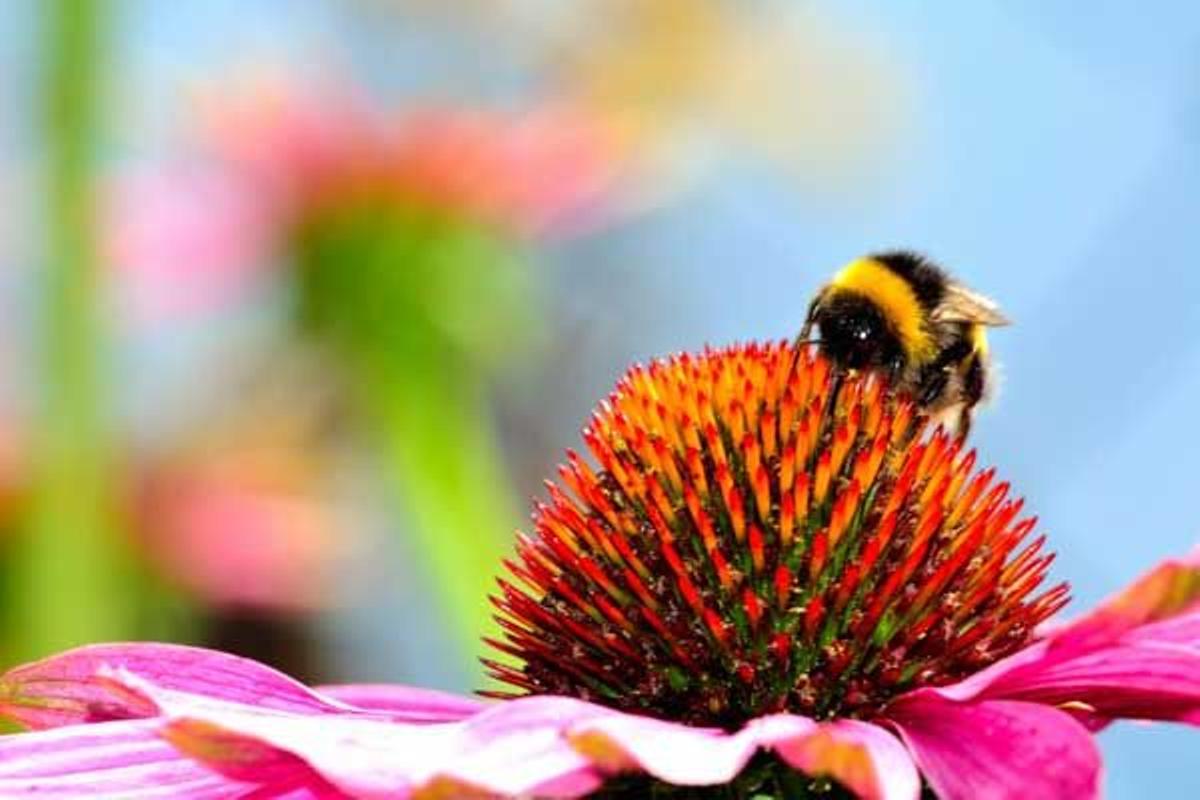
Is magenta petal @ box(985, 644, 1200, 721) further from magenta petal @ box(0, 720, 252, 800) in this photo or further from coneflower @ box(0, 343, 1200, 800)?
magenta petal @ box(0, 720, 252, 800)

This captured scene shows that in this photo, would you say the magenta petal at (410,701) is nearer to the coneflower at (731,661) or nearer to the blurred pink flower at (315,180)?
the coneflower at (731,661)

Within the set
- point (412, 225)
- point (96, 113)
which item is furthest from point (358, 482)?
point (96, 113)

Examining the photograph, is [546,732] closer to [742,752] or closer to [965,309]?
[742,752]

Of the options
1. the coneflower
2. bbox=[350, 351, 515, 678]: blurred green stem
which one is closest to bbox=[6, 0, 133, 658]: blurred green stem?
bbox=[350, 351, 515, 678]: blurred green stem

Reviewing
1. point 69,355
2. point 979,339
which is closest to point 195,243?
point 69,355

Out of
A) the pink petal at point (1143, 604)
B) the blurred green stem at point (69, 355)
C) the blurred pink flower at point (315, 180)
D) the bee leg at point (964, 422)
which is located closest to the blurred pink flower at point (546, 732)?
the pink petal at point (1143, 604)
